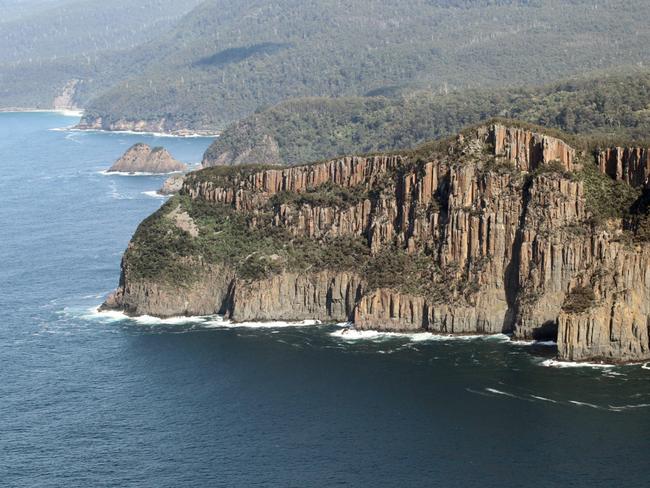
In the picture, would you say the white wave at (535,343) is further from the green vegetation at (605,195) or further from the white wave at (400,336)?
the green vegetation at (605,195)

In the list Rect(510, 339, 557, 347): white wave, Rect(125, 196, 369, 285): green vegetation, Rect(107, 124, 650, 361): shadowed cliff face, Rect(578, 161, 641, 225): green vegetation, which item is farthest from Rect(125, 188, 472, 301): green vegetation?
Rect(578, 161, 641, 225): green vegetation

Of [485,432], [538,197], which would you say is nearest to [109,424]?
[485,432]

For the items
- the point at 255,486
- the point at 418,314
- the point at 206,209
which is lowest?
the point at 255,486

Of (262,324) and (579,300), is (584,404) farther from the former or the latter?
(262,324)

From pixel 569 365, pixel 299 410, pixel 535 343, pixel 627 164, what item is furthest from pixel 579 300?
pixel 299 410

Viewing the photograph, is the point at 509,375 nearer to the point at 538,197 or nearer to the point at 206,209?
the point at 538,197

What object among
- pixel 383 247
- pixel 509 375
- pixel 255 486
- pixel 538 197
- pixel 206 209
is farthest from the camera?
pixel 206 209

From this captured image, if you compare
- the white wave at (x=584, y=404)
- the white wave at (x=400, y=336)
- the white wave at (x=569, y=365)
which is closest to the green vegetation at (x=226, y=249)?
the white wave at (x=400, y=336)
